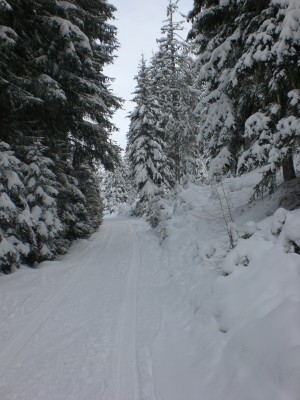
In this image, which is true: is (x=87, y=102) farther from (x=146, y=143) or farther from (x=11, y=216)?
(x=146, y=143)

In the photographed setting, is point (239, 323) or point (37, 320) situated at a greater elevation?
point (239, 323)

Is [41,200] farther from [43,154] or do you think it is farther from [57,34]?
[57,34]

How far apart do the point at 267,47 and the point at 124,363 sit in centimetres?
705

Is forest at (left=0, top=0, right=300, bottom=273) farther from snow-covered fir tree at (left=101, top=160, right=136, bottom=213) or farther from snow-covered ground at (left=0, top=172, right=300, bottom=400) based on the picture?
snow-covered fir tree at (left=101, top=160, right=136, bottom=213)

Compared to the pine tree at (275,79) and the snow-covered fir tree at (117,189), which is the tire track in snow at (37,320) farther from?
the snow-covered fir tree at (117,189)

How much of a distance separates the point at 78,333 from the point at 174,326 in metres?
1.94

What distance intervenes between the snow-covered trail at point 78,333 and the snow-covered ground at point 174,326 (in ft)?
0.07

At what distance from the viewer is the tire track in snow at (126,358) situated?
4.24 meters

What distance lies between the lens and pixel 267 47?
671 cm

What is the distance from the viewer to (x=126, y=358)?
5082mm

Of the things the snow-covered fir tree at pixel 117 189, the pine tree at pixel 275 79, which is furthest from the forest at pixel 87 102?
the snow-covered fir tree at pixel 117 189

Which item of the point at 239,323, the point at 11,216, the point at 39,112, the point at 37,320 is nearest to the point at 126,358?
the point at 239,323

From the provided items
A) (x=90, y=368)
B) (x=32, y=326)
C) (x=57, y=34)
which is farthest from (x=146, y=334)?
(x=57, y=34)

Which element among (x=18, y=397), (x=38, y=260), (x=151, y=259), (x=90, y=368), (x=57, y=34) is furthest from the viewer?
(x=151, y=259)
